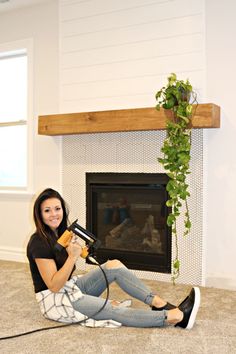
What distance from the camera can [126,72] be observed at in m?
3.30

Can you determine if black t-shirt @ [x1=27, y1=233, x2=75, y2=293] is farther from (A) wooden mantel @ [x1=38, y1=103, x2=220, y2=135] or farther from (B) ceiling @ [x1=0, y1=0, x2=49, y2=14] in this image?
(B) ceiling @ [x1=0, y1=0, x2=49, y2=14]

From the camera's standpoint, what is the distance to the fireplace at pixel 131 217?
3.24 metres

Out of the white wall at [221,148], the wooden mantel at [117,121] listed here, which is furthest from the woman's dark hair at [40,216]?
the white wall at [221,148]

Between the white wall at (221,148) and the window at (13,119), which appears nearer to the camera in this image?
the white wall at (221,148)

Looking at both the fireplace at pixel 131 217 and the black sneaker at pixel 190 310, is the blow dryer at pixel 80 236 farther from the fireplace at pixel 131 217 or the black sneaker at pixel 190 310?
the fireplace at pixel 131 217

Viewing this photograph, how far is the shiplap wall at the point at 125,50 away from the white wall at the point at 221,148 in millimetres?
86

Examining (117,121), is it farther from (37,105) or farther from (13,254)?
(13,254)

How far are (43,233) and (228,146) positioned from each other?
157cm

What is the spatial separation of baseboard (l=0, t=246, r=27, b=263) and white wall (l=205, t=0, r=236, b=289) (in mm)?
1806

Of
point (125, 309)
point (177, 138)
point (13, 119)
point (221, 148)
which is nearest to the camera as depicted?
point (125, 309)

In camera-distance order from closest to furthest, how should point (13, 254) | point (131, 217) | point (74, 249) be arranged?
point (74, 249)
point (131, 217)
point (13, 254)

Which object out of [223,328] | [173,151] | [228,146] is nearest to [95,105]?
[173,151]

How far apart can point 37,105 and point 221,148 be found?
1.76 metres

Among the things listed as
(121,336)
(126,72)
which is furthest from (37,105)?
(121,336)
